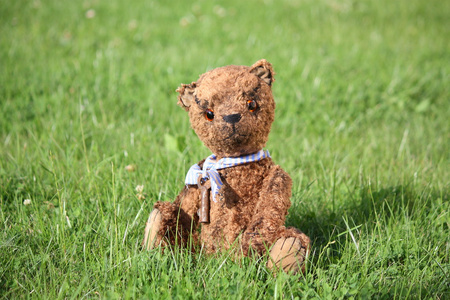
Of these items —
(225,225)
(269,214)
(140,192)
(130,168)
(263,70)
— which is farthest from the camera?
(130,168)

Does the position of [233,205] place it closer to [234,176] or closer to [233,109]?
[234,176]

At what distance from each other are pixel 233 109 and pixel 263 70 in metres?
0.34

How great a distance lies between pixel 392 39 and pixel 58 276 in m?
6.92

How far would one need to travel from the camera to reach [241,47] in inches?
263

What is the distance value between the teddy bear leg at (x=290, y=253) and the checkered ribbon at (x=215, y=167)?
1.41 feet

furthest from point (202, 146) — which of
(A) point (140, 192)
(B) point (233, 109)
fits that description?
(B) point (233, 109)

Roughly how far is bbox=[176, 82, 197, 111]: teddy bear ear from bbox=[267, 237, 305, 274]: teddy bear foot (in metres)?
0.92

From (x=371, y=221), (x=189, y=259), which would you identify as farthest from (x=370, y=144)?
(x=189, y=259)

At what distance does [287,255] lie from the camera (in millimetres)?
2094

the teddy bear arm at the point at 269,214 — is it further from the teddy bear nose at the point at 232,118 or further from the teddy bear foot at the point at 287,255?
the teddy bear nose at the point at 232,118

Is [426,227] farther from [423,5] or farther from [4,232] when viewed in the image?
[423,5]

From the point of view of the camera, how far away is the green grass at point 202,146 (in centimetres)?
231

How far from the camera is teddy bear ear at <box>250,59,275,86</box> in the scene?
7.95 feet

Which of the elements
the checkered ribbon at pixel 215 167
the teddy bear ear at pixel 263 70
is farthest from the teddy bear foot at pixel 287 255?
the teddy bear ear at pixel 263 70
